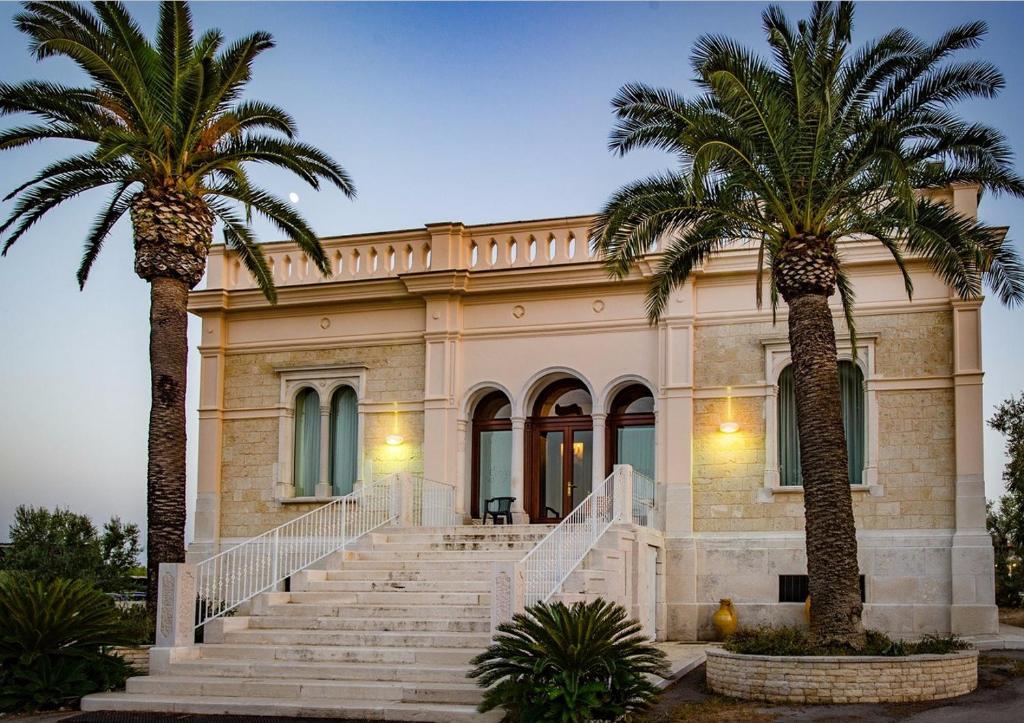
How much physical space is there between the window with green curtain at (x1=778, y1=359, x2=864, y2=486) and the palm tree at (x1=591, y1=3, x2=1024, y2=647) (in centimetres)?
403

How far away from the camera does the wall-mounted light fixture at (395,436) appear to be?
2256 centimetres

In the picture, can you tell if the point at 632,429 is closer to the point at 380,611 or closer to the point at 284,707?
the point at 380,611

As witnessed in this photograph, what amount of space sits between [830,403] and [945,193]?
672 centimetres

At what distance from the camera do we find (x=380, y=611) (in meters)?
16.6

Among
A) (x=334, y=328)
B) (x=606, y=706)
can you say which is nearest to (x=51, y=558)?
(x=334, y=328)

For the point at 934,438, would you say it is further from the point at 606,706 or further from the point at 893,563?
the point at 606,706

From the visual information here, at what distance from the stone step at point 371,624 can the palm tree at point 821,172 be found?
424cm

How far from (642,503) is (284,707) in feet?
26.7

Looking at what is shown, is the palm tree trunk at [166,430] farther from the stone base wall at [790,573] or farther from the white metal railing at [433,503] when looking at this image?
the stone base wall at [790,573]

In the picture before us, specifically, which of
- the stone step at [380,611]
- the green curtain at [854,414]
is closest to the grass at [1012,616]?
the green curtain at [854,414]

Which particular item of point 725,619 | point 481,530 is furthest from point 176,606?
point 725,619

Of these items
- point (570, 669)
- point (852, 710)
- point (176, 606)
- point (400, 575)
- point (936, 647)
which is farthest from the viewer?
point (400, 575)

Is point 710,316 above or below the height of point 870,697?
above

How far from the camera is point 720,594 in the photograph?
20156 millimetres
